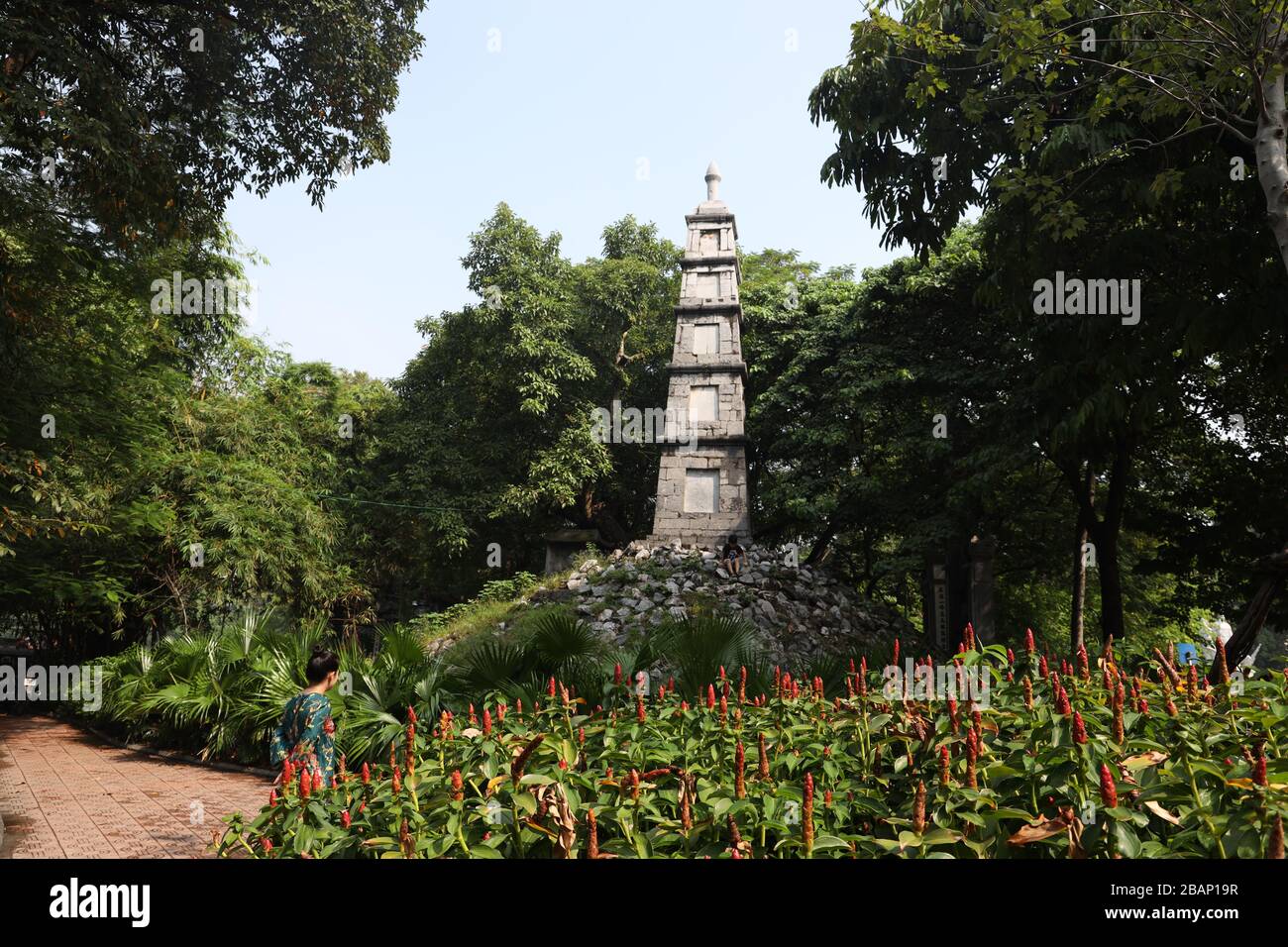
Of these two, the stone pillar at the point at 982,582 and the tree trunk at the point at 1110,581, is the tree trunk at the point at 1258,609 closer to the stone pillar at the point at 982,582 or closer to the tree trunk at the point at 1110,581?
the stone pillar at the point at 982,582

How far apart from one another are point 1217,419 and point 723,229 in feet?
40.1

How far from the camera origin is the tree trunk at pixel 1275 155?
742 cm

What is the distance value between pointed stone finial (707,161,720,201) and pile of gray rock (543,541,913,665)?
9769 millimetres

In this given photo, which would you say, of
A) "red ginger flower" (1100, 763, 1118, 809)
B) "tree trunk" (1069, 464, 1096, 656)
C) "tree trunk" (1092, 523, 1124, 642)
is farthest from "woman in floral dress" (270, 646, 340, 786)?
"tree trunk" (1092, 523, 1124, 642)

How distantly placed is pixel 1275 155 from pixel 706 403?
13.9m

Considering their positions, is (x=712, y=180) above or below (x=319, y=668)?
above

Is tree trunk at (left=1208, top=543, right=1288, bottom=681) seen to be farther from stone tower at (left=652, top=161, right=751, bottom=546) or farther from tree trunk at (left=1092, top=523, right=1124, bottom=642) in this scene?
stone tower at (left=652, top=161, right=751, bottom=546)

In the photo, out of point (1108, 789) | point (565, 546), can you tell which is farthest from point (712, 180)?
point (1108, 789)

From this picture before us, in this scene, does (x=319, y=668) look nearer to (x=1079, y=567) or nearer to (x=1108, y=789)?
(x=1108, y=789)

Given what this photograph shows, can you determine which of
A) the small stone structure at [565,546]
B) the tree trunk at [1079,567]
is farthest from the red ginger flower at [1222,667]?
the small stone structure at [565,546]

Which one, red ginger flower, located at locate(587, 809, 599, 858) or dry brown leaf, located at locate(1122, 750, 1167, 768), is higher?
dry brown leaf, located at locate(1122, 750, 1167, 768)

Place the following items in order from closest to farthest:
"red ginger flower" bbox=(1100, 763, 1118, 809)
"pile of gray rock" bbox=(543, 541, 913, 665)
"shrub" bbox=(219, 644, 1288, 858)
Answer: "red ginger flower" bbox=(1100, 763, 1118, 809) < "shrub" bbox=(219, 644, 1288, 858) < "pile of gray rock" bbox=(543, 541, 913, 665)

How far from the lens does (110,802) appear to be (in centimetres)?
911

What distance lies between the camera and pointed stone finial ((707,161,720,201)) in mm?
22594
